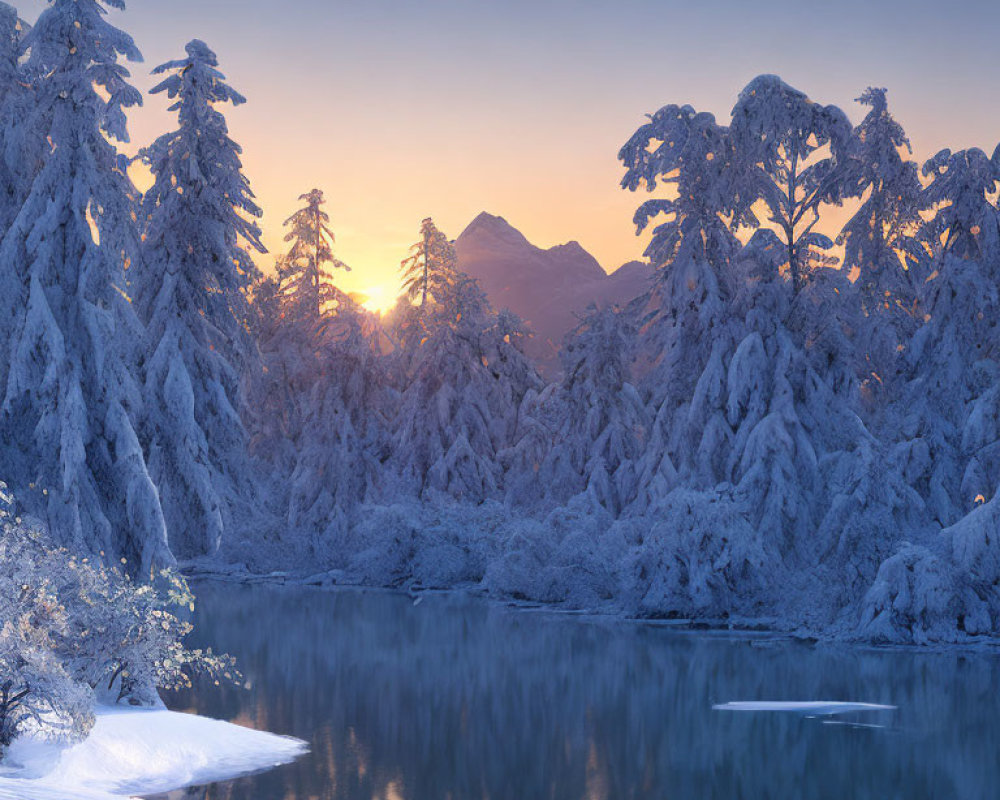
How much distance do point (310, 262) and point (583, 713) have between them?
38.5 metres

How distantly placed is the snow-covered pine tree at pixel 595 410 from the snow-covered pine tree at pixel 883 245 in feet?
27.3

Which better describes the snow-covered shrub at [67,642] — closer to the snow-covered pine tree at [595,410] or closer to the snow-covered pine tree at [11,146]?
the snow-covered pine tree at [11,146]

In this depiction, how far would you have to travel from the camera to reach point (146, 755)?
13.0m

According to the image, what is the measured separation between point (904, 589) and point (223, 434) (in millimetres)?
18056

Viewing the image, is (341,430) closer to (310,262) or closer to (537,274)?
(310,262)

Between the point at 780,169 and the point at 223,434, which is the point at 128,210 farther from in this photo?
the point at 780,169

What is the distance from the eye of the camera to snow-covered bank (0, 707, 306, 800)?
11.8m

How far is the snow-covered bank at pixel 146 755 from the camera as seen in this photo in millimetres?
11828

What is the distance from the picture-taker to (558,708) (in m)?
18.2

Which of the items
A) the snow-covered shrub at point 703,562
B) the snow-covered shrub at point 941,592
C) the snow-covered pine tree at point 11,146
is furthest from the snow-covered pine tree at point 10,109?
the snow-covered shrub at point 941,592

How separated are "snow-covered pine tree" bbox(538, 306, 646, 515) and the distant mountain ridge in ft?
232

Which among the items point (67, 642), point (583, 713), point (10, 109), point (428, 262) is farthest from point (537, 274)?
point (67, 642)

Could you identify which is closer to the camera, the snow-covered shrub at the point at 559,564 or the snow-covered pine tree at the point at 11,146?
the snow-covered pine tree at the point at 11,146

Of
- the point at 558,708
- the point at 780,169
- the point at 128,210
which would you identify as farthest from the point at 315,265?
the point at 558,708
